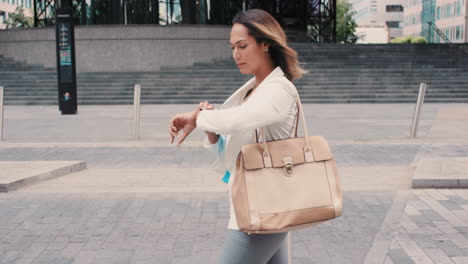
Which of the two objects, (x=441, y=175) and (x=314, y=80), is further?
(x=314, y=80)

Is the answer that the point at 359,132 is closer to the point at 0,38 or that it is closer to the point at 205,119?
the point at 205,119

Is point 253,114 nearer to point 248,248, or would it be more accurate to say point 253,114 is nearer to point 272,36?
point 272,36

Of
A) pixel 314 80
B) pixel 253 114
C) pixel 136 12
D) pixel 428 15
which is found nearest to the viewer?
pixel 253 114

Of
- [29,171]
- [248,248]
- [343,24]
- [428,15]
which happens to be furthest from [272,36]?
[428,15]

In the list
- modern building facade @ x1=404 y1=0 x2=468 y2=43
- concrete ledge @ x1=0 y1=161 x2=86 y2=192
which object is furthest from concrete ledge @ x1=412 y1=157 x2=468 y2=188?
modern building facade @ x1=404 y1=0 x2=468 y2=43

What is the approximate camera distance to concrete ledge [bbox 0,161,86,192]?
281 inches

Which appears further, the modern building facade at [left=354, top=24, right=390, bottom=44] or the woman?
the modern building facade at [left=354, top=24, right=390, bottom=44]

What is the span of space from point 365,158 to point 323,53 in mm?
20316

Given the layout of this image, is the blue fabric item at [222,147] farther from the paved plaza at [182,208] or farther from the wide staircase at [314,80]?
the wide staircase at [314,80]

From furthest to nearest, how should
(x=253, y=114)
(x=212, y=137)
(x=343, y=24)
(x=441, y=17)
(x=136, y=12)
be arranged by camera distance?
(x=343, y=24), (x=441, y=17), (x=136, y=12), (x=212, y=137), (x=253, y=114)

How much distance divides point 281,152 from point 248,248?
0.40 m

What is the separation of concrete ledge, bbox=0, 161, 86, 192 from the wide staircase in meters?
14.5

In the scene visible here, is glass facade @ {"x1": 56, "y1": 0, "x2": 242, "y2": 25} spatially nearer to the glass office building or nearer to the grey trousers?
the glass office building

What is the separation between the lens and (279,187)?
2.12m
